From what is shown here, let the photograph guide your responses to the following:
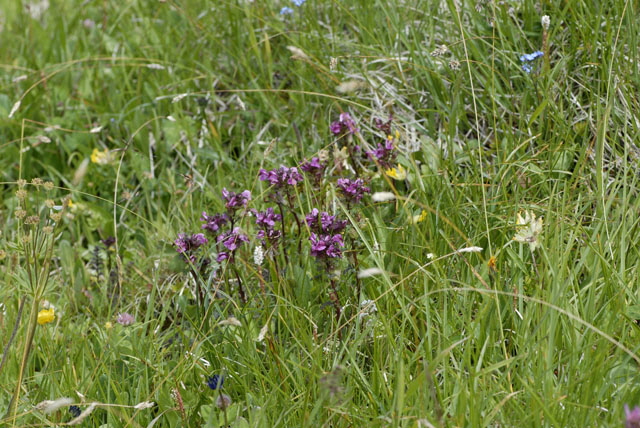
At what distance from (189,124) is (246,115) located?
0.24 meters

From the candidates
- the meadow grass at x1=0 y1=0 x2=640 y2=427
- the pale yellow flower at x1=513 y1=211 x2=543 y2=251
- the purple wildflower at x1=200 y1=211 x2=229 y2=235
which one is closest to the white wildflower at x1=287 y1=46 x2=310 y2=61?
the meadow grass at x1=0 y1=0 x2=640 y2=427

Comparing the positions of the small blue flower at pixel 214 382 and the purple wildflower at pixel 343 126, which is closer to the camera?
the small blue flower at pixel 214 382

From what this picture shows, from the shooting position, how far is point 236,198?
2332 mm

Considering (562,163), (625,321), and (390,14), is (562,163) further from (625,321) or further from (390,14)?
(390,14)

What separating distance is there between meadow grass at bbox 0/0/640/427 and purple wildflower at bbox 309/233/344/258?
1.8 inches

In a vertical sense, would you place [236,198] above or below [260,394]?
above

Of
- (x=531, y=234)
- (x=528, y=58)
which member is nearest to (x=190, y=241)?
(x=531, y=234)

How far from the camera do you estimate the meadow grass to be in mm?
1844

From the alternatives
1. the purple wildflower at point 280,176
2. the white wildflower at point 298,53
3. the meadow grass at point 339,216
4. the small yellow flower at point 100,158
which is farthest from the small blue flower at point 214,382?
the small yellow flower at point 100,158

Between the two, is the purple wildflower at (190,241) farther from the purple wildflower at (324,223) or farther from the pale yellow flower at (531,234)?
the pale yellow flower at (531,234)

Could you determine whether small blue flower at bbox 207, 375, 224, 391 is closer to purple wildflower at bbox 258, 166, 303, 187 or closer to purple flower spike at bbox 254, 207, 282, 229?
purple flower spike at bbox 254, 207, 282, 229

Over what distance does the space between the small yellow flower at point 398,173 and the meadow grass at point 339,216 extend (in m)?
0.02

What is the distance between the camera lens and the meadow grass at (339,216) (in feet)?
6.05

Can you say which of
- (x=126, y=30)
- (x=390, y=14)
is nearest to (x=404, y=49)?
(x=390, y=14)
